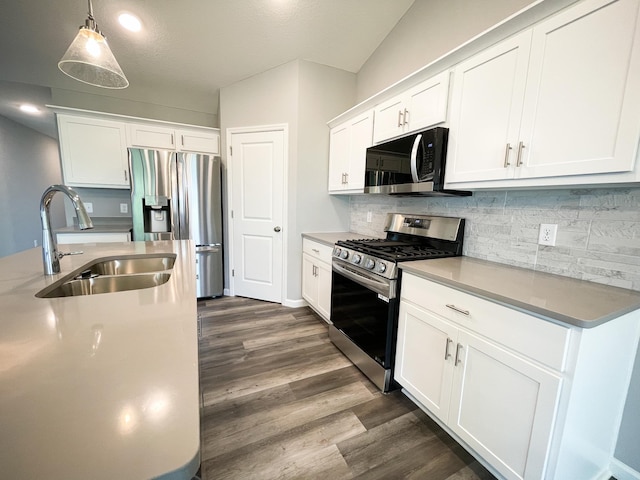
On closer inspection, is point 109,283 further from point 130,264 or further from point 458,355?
point 458,355

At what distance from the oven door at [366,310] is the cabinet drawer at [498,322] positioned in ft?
0.73

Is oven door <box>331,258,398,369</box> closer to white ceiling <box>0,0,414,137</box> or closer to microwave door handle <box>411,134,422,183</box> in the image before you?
microwave door handle <box>411,134,422,183</box>

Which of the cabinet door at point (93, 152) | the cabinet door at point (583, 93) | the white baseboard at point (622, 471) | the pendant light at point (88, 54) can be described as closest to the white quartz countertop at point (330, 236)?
the cabinet door at point (583, 93)

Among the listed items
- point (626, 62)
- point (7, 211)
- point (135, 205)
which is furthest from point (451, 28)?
point (7, 211)

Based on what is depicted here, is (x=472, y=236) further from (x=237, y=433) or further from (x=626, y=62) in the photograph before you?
(x=237, y=433)

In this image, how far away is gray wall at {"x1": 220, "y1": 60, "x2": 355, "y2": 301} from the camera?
2980 mm

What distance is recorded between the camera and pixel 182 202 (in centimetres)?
312

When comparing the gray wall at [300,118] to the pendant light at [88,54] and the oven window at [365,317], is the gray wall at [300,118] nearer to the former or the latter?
the oven window at [365,317]

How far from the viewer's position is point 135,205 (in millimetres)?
2965

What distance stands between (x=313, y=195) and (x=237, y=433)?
2.35m

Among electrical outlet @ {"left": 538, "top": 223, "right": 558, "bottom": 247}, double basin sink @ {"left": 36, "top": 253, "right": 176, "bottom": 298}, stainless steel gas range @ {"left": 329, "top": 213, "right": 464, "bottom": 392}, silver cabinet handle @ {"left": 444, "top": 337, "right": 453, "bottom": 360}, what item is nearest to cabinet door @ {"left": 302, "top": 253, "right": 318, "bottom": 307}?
stainless steel gas range @ {"left": 329, "top": 213, "right": 464, "bottom": 392}

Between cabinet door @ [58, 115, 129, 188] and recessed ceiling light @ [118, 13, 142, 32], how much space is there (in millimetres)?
1096

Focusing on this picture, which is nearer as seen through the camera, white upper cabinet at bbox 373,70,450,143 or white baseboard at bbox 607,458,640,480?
white baseboard at bbox 607,458,640,480

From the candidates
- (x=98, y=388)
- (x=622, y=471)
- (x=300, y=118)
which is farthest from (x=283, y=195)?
(x=622, y=471)
